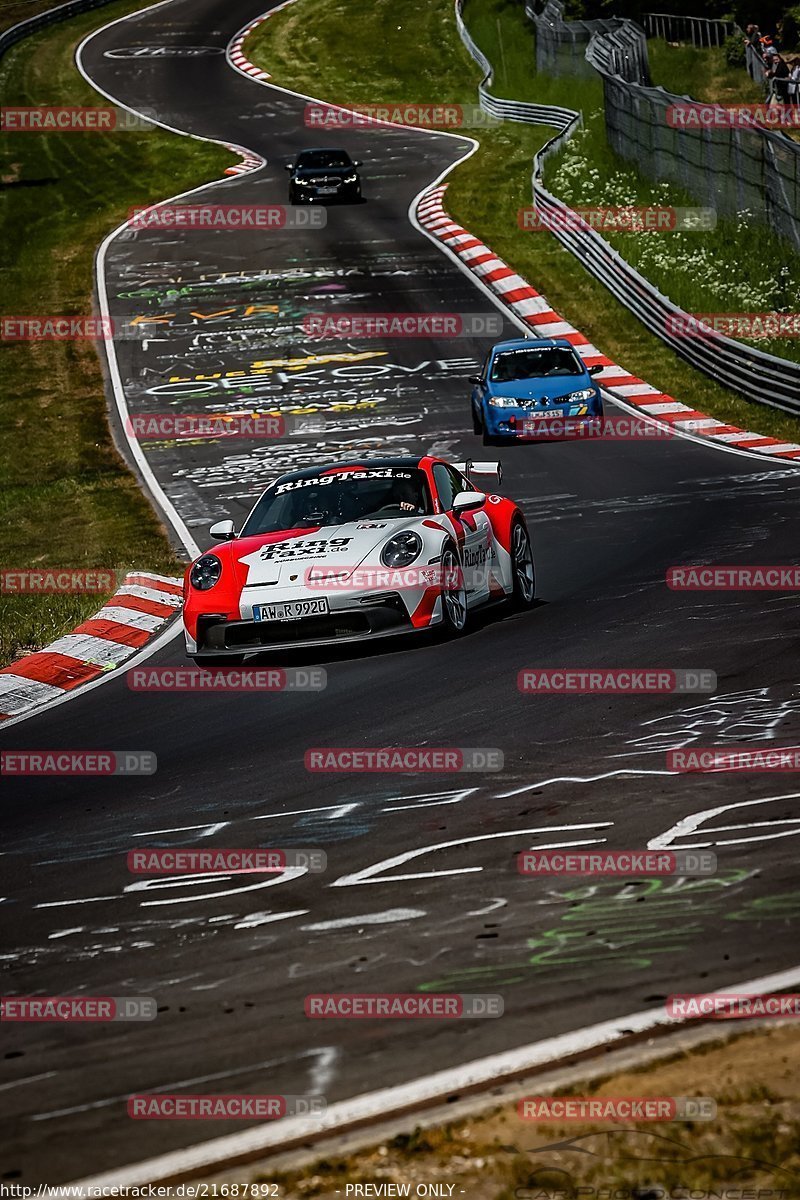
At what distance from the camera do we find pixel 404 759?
27.6 feet

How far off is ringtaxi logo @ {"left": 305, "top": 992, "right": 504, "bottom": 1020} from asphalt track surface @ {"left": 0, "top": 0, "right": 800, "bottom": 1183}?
0.19 ft

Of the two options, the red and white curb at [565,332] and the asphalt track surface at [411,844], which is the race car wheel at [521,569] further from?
the red and white curb at [565,332]

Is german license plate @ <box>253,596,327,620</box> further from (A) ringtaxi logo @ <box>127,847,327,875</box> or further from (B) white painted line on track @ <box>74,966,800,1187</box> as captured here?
(B) white painted line on track @ <box>74,966,800,1187</box>

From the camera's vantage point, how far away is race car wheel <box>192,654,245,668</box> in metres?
11.1

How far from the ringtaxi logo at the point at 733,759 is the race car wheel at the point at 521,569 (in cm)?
491

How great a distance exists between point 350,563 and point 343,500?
1.15 meters

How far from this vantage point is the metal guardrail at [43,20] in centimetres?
6106

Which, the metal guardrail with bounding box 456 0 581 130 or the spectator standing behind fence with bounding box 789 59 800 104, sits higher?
the spectator standing behind fence with bounding box 789 59 800 104

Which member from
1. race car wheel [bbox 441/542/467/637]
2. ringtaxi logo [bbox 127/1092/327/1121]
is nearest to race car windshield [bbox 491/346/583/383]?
race car wheel [bbox 441/542/467/637]

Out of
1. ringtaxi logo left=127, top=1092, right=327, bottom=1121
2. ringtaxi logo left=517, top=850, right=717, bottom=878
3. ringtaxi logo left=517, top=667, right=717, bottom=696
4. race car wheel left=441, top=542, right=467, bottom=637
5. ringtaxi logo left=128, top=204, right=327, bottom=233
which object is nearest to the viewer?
ringtaxi logo left=127, top=1092, right=327, bottom=1121

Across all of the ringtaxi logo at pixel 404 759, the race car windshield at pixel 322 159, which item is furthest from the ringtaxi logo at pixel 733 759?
the race car windshield at pixel 322 159

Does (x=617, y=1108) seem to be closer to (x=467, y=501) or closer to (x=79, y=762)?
(x=79, y=762)

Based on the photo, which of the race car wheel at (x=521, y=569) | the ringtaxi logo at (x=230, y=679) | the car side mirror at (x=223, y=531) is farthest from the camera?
the race car wheel at (x=521, y=569)

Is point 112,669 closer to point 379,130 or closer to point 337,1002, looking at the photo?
point 337,1002
